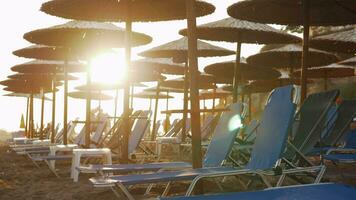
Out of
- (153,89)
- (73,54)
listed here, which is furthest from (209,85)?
(73,54)

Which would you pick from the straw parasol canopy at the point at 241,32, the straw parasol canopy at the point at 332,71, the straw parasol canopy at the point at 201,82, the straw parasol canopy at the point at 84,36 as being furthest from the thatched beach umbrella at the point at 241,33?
the straw parasol canopy at the point at 201,82

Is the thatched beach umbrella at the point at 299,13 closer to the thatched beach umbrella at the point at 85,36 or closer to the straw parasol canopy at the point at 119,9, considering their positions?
the straw parasol canopy at the point at 119,9

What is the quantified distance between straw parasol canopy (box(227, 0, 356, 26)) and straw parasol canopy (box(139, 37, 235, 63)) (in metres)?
2.89

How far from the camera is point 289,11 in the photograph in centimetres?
750

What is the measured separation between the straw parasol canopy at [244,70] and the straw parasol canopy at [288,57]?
86cm

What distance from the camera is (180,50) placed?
11.0 meters

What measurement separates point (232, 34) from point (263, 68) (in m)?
3.56

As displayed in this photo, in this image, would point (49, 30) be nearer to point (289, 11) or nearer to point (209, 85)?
point (289, 11)

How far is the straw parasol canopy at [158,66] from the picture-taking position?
1306cm

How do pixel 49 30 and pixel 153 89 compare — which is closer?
pixel 49 30

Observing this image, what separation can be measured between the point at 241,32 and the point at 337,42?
1.73 m

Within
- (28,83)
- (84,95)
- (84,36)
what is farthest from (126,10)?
(84,95)

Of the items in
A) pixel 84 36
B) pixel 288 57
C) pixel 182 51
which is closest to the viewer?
pixel 84 36

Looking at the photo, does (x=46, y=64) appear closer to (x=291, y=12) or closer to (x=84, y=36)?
(x=84, y=36)
